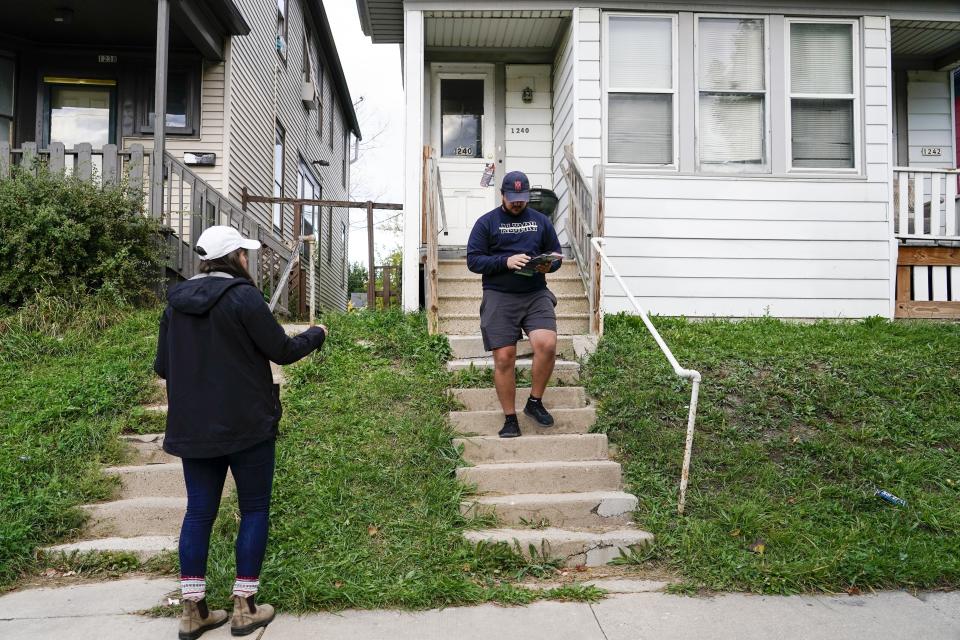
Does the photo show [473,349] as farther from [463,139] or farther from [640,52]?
[640,52]

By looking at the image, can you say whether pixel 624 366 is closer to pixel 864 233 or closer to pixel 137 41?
pixel 864 233

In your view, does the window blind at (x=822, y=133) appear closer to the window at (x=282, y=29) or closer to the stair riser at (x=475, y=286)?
the stair riser at (x=475, y=286)

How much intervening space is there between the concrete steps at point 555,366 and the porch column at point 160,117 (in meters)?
3.98

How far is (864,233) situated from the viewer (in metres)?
8.07

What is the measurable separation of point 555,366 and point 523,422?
0.92 meters

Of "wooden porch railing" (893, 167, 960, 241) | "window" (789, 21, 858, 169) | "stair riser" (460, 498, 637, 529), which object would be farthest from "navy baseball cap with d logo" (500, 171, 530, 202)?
"wooden porch railing" (893, 167, 960, 241)

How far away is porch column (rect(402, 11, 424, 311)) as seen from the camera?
7.78 meters

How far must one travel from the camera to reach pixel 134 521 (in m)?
4.27

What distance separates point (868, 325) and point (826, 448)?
350 centimetres

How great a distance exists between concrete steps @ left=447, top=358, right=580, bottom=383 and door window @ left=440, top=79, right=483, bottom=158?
412 cm

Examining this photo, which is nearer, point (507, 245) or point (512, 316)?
point (512, 316)

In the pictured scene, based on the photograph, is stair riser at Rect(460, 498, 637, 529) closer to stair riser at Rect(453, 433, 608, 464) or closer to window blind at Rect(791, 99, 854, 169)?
stair riser at Rect(453, 433, 608, 464)

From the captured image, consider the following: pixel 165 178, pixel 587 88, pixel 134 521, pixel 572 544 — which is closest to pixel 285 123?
pixel 165 178

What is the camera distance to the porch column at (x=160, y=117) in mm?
7707
